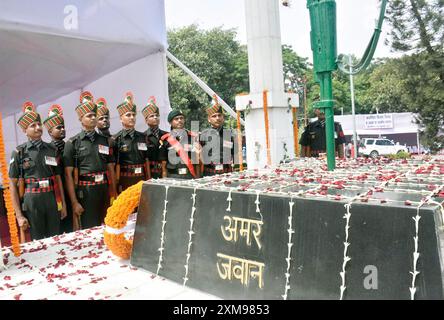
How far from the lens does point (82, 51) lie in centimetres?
507

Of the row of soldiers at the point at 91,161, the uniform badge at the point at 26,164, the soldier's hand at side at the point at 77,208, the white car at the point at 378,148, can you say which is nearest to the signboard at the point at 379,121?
the white car at the point at 378,148

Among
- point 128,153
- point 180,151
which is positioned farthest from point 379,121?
point 128,153

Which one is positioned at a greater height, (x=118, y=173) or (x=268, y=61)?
(x=268, y=61)

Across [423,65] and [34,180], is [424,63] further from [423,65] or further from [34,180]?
[34,180]

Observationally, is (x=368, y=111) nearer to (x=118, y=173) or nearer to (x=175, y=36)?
(x=175, y=36)

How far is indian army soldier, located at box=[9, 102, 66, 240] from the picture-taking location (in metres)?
4.23

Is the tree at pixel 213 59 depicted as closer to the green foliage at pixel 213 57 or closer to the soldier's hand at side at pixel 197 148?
the green foliage at pixel 213 57

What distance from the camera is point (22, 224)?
4.09m

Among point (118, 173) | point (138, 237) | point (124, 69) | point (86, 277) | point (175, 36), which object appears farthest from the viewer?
point (175, 36)

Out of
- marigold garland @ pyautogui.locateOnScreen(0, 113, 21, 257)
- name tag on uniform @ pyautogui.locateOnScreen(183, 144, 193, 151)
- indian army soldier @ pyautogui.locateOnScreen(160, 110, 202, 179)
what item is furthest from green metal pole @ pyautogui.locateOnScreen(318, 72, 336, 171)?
marigold garland @ pyautogui.locateOnScreen(0, 113, 21, 257)

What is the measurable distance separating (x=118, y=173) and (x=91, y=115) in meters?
0.83

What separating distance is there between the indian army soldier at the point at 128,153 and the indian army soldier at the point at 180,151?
296mm
